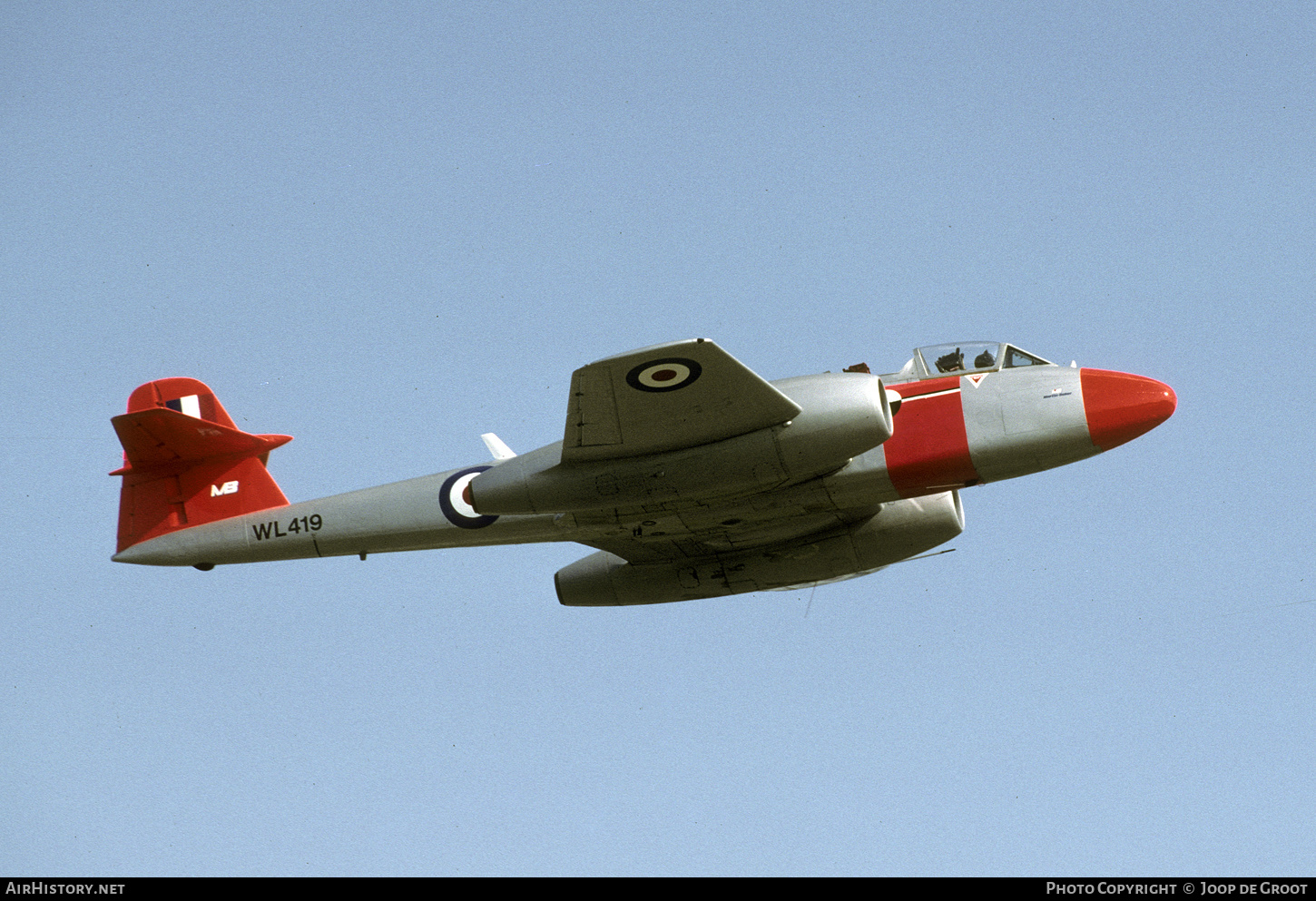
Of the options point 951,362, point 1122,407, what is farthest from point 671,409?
point 1122,407

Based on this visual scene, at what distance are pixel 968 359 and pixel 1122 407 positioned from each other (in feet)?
6.47

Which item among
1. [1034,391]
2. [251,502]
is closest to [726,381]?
[1034,391]

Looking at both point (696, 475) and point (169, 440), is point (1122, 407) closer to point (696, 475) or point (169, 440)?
point (696, 475)

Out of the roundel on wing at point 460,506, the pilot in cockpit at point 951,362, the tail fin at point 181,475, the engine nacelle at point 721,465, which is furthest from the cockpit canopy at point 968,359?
the tail fin at point 181,475

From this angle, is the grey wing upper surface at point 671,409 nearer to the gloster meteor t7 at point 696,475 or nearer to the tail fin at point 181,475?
the gloster meteor t7 at point 696,475

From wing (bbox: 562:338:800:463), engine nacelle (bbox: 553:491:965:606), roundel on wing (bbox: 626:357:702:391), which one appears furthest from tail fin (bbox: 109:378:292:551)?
roundel on wing (bbox: 626:357:702:391)

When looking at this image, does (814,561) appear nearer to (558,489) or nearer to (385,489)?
(558,489)

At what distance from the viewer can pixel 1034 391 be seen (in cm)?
1585

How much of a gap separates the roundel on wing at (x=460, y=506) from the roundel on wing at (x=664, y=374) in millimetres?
4530

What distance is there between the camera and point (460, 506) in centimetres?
1830

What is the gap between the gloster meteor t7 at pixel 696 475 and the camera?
14906 millimetres

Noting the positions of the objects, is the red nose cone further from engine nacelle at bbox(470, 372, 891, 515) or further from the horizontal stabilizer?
the horizontal stabilizer
